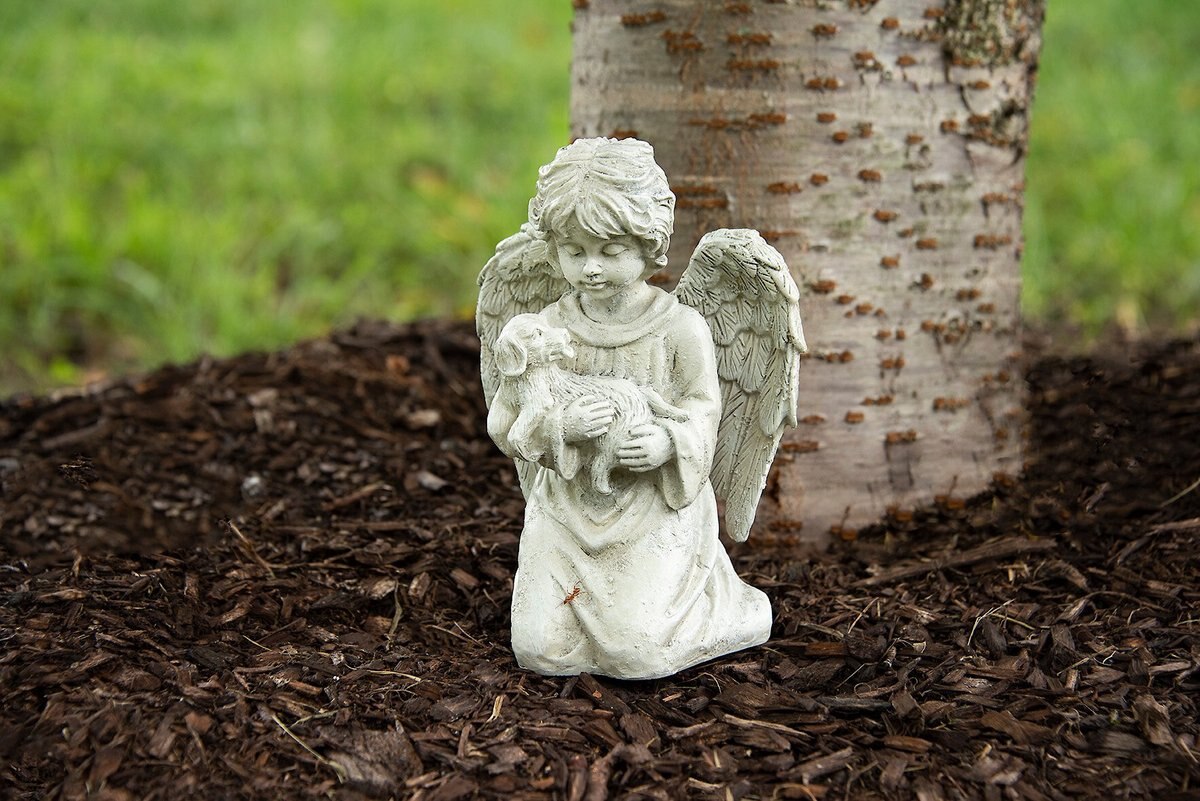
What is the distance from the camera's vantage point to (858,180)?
3674 mm

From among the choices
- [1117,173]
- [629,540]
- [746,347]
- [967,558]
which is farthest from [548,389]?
[1117,173]

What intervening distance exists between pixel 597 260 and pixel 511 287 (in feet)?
1.33

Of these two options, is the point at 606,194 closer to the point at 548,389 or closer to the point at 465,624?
the point at 548,389

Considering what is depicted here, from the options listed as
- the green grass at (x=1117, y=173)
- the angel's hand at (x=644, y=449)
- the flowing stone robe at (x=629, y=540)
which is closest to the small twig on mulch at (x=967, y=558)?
the flowing stone robe at (x=629, y=540)

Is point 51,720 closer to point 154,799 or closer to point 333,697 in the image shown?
point 154,799

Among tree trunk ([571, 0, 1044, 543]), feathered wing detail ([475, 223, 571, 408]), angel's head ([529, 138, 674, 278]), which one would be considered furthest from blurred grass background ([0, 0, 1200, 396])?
angel's head ([529, 138, 674, 278])

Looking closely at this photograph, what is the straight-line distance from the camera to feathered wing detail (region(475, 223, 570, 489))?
3094 mm

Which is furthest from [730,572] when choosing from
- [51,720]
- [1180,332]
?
[1180,332]

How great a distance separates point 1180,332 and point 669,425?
157 inches

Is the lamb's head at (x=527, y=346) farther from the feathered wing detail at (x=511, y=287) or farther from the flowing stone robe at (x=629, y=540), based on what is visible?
the feathered wing detail at (x=511, y=287)

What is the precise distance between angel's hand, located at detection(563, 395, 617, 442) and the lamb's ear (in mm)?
143

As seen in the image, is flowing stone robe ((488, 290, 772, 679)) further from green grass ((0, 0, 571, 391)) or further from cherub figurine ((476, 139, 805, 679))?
green grass ((0, 0, 571, 391))

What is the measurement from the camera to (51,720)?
2727 millimetres

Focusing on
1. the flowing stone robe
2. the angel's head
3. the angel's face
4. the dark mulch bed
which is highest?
the angel's head
